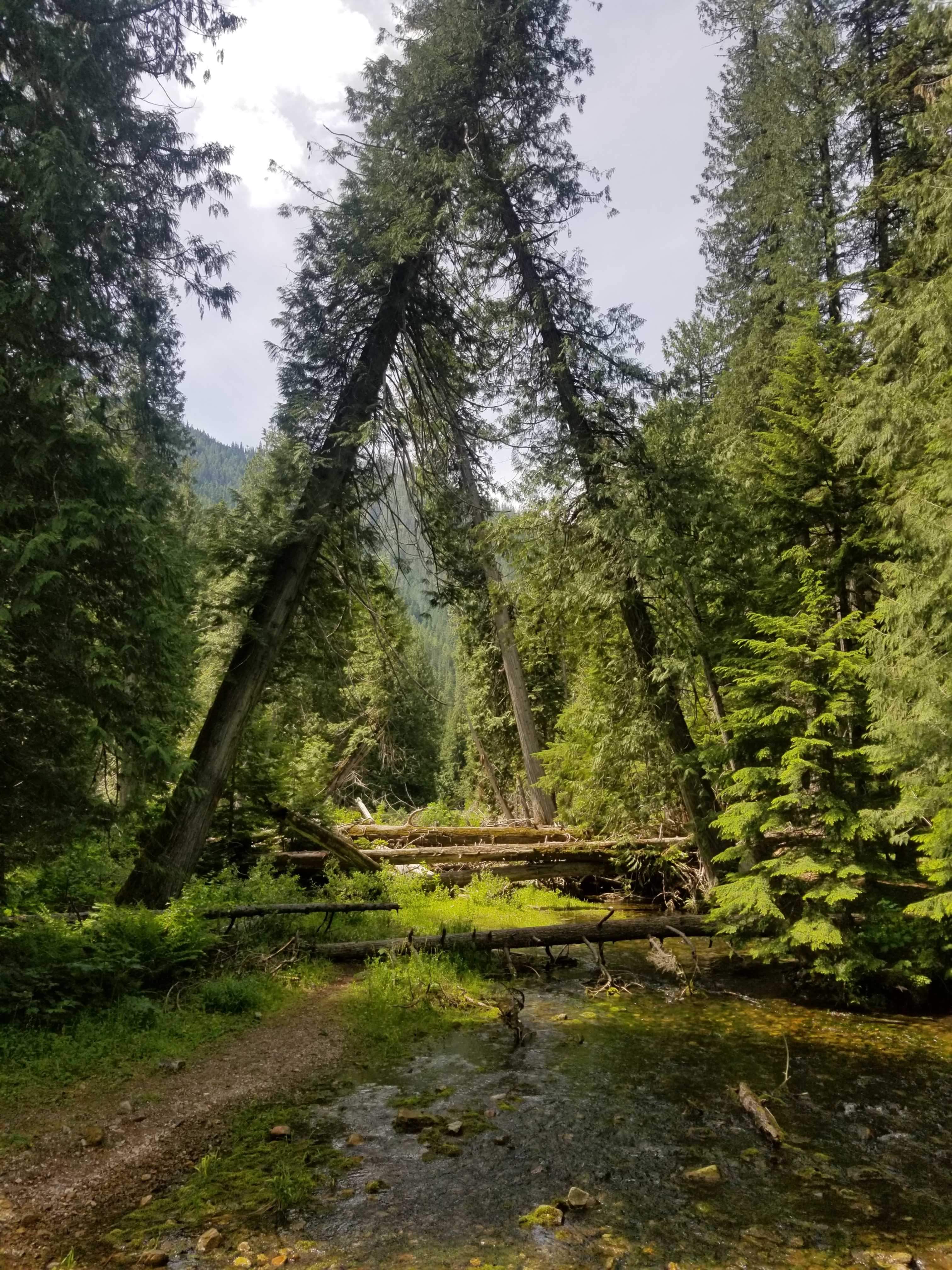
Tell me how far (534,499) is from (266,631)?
585 cm

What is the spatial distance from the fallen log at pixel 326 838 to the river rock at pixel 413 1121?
7932 millimetres

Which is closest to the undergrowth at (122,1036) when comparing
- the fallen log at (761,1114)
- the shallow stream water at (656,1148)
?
the shallow stream water at (656,1148)

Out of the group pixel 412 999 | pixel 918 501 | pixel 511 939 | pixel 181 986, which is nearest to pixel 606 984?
pixel 511 939

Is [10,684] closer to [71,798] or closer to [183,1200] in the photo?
[71,798]


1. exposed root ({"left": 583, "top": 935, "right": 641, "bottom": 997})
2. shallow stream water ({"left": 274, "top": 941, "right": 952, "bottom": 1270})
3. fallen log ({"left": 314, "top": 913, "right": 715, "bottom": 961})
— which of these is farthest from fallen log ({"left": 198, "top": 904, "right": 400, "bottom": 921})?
exposed root ({"left": 583, "top": 935, "right": 641, "bottom": 997})

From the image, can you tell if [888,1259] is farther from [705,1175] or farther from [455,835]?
[455,835]

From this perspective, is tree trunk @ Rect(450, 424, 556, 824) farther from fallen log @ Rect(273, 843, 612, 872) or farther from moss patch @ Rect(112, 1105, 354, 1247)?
moss patch @ Rect(112, 1105, 354, 1247)

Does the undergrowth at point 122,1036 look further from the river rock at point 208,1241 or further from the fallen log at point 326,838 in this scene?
the fallen log at point 326,838

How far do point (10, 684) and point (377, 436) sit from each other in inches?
265

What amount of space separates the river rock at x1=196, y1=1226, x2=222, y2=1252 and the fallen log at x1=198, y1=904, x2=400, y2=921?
15.7ft

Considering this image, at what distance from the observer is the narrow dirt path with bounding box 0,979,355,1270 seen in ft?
13.4

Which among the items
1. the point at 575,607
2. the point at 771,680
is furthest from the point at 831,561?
the point at 575,607

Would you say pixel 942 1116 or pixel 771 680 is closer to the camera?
pixel 942 1116

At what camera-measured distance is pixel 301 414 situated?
10.9 metres
